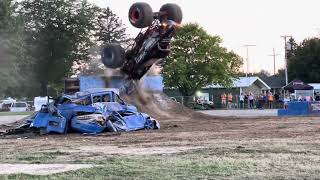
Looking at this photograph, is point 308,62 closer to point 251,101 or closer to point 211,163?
point 251,101

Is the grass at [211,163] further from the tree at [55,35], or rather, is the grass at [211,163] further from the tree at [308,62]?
the tree at [308,62]

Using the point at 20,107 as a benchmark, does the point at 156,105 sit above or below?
above

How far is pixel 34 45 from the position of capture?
84.4m

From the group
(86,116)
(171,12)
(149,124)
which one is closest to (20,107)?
(171,12)

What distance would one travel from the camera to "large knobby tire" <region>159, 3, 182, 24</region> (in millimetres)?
27609

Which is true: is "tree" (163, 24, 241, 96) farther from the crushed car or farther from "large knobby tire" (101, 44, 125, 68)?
the crushed car

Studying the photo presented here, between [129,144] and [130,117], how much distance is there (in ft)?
22.6

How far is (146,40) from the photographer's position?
2816 centimetres

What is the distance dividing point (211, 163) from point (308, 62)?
86.2 m

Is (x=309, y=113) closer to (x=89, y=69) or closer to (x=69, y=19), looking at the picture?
(x=89, y=69)

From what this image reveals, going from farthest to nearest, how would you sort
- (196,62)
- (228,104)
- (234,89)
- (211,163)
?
(234,89) → (196,62) → (228,104) → (211,163)

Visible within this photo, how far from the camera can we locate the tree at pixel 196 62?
75.8 metres

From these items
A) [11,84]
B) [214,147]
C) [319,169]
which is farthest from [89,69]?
[11,84]

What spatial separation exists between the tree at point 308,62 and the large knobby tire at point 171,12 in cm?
6848
